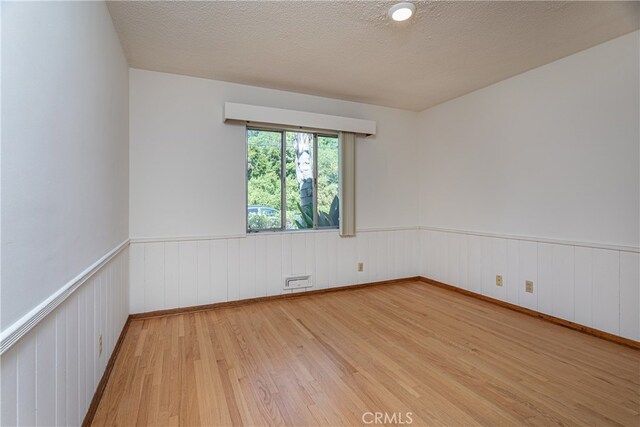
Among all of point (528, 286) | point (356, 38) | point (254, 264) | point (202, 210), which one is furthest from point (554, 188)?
point (202, 210)

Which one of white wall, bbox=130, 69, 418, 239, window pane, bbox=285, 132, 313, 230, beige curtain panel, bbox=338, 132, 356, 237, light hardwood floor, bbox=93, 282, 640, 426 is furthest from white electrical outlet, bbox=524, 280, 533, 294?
white wall, bbox=130, 69, 418, 239

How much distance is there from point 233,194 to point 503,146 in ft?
9.79

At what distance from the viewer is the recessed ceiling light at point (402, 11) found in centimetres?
193

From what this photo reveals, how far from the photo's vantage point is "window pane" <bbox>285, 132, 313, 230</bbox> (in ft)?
11.7

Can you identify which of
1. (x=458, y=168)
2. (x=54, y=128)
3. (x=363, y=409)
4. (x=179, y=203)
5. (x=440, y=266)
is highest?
(x=458, y=168)

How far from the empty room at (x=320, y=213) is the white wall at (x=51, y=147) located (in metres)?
0.01

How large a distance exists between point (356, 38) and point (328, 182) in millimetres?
1773

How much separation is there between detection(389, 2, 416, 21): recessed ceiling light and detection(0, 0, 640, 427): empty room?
0.05 meters

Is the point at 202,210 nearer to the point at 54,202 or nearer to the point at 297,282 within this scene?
the point at 297,282

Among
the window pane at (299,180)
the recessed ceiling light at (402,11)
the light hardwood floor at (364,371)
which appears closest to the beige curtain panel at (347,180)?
the window pane at (299,180)

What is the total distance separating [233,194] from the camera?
3.23m

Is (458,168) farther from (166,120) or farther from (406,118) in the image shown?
(166,120)

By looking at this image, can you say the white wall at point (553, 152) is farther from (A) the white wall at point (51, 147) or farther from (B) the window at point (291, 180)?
(A) the white wall at point (51, 147)

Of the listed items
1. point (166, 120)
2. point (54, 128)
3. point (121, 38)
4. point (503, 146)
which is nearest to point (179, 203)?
point (166, 120)
